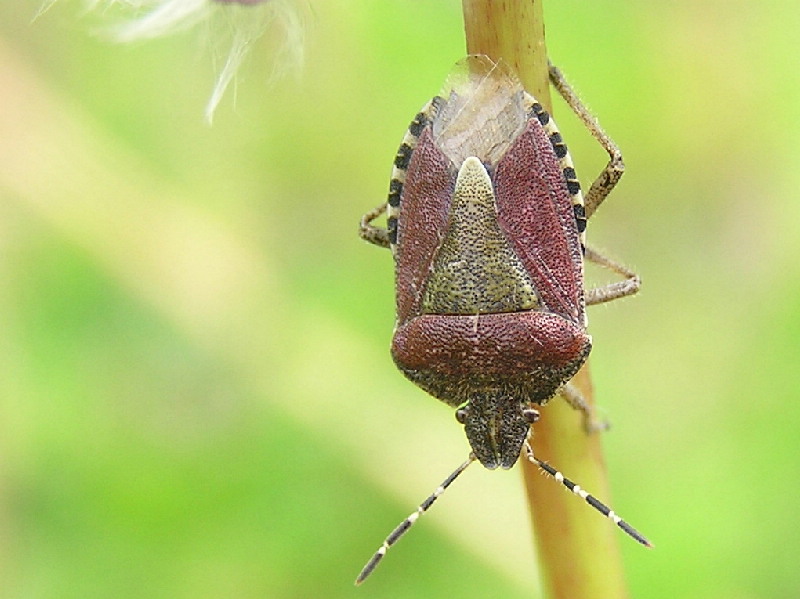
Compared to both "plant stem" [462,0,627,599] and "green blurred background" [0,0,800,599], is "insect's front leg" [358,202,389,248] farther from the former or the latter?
"plant stem" [462,0,627,599]

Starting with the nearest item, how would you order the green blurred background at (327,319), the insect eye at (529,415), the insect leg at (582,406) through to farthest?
the insect leg at (582,406), the insect eye at (529,415), the green blurred background at (327,319)

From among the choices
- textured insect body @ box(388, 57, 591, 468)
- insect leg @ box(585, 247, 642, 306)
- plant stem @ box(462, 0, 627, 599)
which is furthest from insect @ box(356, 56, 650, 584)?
plant stem @ box(462, 0, 627, 599)

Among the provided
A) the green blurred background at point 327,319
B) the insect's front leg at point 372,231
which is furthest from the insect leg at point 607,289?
the green blurred background at point 327,319

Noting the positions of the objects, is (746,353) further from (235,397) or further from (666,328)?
(235,397)

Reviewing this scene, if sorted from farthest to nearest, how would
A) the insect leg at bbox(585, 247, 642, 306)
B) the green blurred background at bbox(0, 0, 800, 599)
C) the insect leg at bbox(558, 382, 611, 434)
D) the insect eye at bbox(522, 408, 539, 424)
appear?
the green blurred background at bbox(0, 0, 800, 599), the insect leg at bbox(585, 247, 642, 306), the insect eye at bbox(522, 408, 539, 424), the insect leg at bbox(558, 382, 611, 434)

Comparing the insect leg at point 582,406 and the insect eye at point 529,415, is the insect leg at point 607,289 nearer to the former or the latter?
the insect eye at point 529,415

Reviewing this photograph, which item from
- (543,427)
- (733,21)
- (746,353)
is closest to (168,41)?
(733,21)

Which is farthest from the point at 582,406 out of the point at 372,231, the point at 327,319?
the point at 327,319
